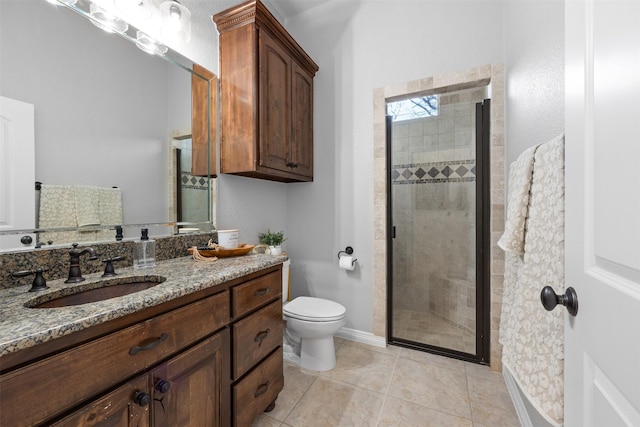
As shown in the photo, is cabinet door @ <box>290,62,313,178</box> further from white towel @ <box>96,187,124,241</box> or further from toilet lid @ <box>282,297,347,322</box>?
white towel @ <box>96,187,124,241</box>

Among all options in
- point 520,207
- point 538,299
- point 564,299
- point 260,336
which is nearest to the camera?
point 564,299

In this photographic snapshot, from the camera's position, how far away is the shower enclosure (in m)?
2.23

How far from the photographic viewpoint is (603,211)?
532 mm

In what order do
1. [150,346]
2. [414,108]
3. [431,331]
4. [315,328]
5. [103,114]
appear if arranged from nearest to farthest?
1. [150,346]
2. [103,114]
3. [315,328]
4. [431,331]
5. [414,108]

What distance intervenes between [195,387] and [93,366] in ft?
1.32

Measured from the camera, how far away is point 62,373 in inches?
24.6

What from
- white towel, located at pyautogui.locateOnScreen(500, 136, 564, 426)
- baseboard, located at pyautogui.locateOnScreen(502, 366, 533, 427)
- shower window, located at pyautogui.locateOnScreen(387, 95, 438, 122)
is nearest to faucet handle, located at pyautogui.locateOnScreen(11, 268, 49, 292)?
white towel, located at pyautogui.locateOnScreen(500, 136, 564, 426)

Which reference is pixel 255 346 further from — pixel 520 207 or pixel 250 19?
pixel 250 19

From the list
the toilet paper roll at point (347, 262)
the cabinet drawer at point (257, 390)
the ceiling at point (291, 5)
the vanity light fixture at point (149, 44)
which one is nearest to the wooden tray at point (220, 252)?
the cabinet drawer at point (257, 390)

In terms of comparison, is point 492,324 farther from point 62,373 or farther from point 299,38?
point 299,38

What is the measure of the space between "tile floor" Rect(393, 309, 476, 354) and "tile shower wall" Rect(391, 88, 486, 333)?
0.19 feet

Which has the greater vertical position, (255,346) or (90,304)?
(90,304)

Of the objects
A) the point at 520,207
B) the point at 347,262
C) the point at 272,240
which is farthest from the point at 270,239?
the point at 520,207

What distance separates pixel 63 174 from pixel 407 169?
2.36 meters
